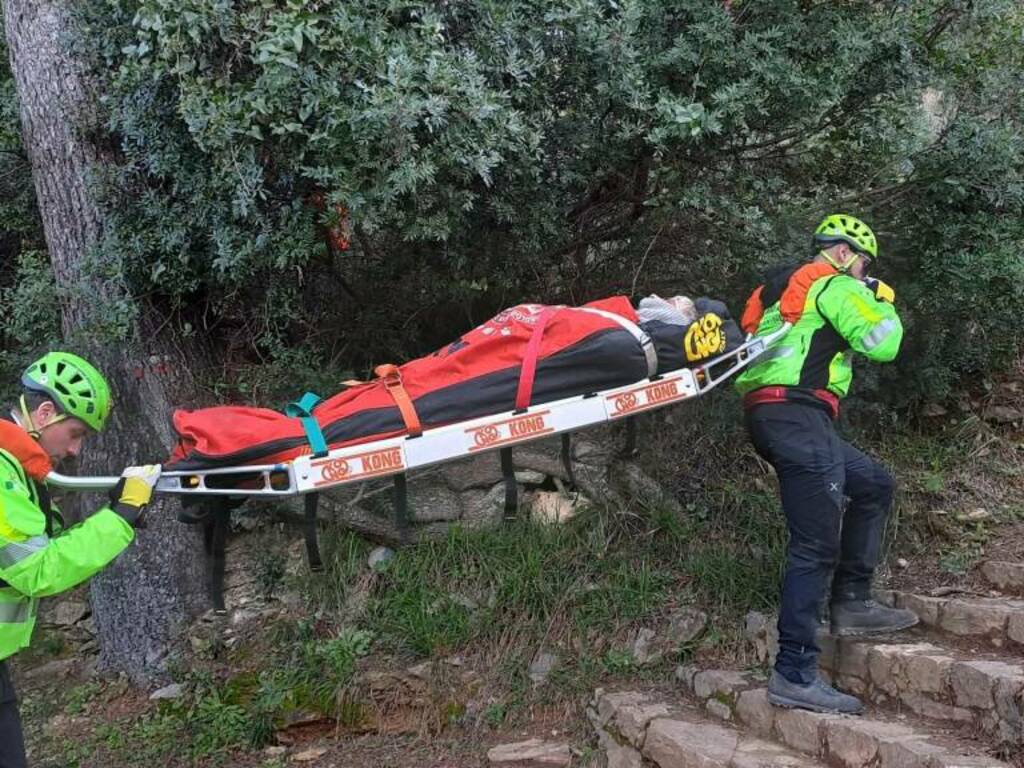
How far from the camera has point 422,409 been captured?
421cm

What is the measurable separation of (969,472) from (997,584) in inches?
42.8

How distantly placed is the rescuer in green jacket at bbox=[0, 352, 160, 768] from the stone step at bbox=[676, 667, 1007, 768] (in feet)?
10.5

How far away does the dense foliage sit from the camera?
15.0 ft

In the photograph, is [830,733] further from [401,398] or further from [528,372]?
[401,398]

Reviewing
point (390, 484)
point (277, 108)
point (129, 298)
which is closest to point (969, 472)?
point (390, 484)

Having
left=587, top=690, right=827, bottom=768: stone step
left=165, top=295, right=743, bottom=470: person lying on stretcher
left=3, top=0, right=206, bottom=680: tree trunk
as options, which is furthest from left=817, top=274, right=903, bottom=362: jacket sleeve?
left=3, top=0, right=206, bottom=680: tree trunk

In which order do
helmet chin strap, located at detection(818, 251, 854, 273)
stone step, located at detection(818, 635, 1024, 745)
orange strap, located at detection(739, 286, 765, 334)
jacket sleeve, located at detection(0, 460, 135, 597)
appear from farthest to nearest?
orange strap, located at detection(739, 286, 765, 334)
helmet chin strap, located at detection(818, 251, 854, 273)
stone step, located at detection(818, 635, 1024, 745)
jacket sleeve, located at detection(0, 460, 135, 597)

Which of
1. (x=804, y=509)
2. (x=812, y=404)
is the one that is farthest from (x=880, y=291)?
(x=804, y=509)

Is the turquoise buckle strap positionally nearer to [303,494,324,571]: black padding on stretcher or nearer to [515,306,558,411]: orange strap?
[303,494,324,571]: black padding on stretcher

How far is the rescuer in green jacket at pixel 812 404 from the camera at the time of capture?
4668 millimetres

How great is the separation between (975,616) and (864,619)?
564 mm

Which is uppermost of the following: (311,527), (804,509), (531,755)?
(311,527)

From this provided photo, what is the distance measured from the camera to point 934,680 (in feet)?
15.3

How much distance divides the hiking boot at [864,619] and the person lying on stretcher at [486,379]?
1744mm
